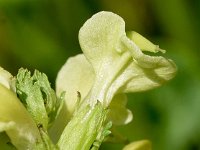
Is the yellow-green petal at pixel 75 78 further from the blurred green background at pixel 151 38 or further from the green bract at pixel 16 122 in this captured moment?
the blurred green background at pixel 151 38

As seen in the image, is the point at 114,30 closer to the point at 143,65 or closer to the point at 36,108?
the point at 143,65

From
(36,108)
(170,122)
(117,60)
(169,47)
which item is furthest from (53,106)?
(169,47)

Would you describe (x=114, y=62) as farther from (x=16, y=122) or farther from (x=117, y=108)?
(x=16, y=122)

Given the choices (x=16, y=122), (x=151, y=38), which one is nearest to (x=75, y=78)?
(x=16, y=122)

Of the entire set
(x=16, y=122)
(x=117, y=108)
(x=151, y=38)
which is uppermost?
(x=16, y=122)

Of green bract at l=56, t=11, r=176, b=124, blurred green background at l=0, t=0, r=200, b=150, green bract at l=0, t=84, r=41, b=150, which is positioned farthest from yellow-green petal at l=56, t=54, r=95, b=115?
blurred green background at l=0, t=0, r=200, b=150

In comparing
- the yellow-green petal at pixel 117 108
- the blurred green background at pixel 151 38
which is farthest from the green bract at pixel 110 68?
the blurred green background at pixel 151 38
